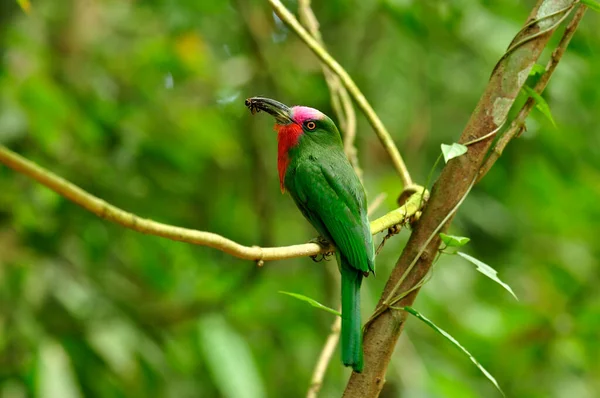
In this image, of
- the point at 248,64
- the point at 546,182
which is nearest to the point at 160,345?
the point at 248,64

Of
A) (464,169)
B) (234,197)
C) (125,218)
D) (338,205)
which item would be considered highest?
(234,197)

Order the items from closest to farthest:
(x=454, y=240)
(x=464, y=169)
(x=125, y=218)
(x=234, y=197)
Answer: (x=125, y=218)
(x=454, y=240)
(x=464, y=169)
(x=234, y=197)

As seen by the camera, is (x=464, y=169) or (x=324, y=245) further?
(x=324, y=245)

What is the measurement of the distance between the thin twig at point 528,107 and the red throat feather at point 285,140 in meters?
0.67

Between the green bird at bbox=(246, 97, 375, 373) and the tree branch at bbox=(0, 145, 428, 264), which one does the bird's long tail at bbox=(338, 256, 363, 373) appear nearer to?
the green bird at bbox=(246, 97, 375, 373)

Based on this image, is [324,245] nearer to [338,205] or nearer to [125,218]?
[338,205]

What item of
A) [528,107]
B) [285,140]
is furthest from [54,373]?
[528,107]

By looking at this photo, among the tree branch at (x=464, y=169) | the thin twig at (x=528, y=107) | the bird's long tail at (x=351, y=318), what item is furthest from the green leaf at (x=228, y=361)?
the thin twig at (x=528, y=107)

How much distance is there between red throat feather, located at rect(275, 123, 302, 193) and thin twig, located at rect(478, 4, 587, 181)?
669 millimetres

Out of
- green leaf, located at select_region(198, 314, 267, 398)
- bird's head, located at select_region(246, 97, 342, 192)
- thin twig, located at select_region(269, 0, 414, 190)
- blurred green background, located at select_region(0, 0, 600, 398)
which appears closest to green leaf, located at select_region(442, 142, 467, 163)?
thin twig, located at select_region(269, 0, 414, 190)

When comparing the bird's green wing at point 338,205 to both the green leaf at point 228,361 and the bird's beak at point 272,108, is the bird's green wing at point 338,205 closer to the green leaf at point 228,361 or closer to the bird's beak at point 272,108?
the bird's beak at point 272,108

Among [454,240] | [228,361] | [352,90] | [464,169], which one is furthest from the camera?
[228,361]

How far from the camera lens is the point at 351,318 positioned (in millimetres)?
1915

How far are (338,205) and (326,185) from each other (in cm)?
10
